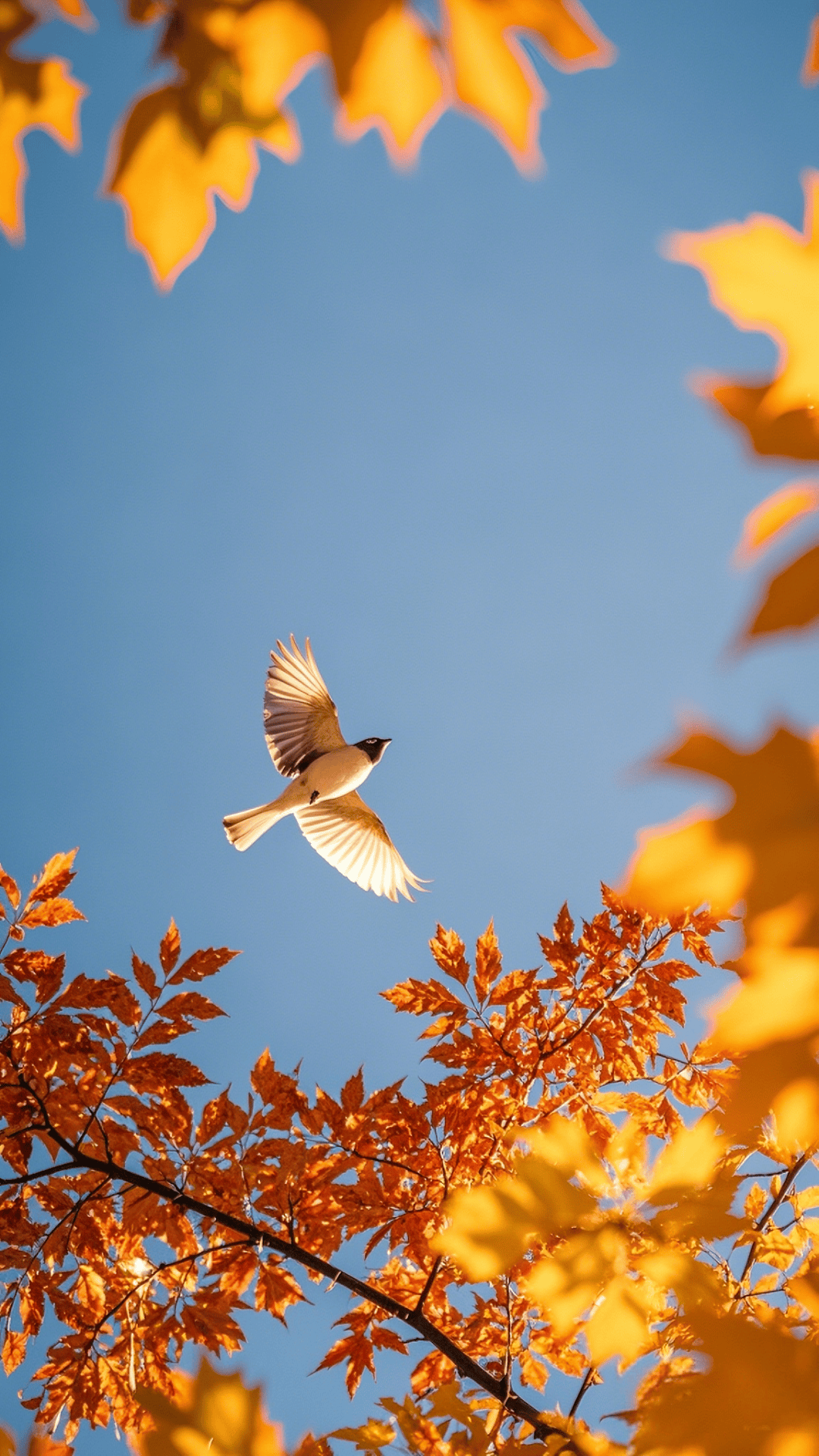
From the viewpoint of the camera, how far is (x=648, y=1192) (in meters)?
1.12

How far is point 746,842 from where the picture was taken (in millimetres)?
602

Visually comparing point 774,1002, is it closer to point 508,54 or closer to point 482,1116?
point 508,54

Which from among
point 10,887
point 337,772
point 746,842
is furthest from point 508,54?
point 337,772

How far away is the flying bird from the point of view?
15.1 feet

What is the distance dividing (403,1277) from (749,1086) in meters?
1.84

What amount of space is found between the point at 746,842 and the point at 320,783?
4050 mm

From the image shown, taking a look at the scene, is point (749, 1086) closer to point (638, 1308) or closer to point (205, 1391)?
point (638, 1308)

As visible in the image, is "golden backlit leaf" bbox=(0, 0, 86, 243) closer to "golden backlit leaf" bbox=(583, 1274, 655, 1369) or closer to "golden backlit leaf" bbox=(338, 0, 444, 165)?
"golden backlit leaf" bbox=(338, 0, 444, 165)

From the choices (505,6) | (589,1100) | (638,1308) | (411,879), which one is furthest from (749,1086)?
(411,879)

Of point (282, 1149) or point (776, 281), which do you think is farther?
point (282, 1149)

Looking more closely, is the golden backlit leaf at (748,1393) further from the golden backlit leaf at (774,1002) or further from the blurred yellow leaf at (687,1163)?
the blurred yellow leaf at (687,1163)

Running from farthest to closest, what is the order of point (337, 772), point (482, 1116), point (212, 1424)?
point (337, 772) → point (482, 1116) → point (212, 1424)

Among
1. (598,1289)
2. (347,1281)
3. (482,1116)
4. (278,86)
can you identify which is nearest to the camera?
(278,86)

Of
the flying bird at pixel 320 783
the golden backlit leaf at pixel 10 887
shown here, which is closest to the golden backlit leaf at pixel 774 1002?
the golden backlit leaf at pixel 10 887
